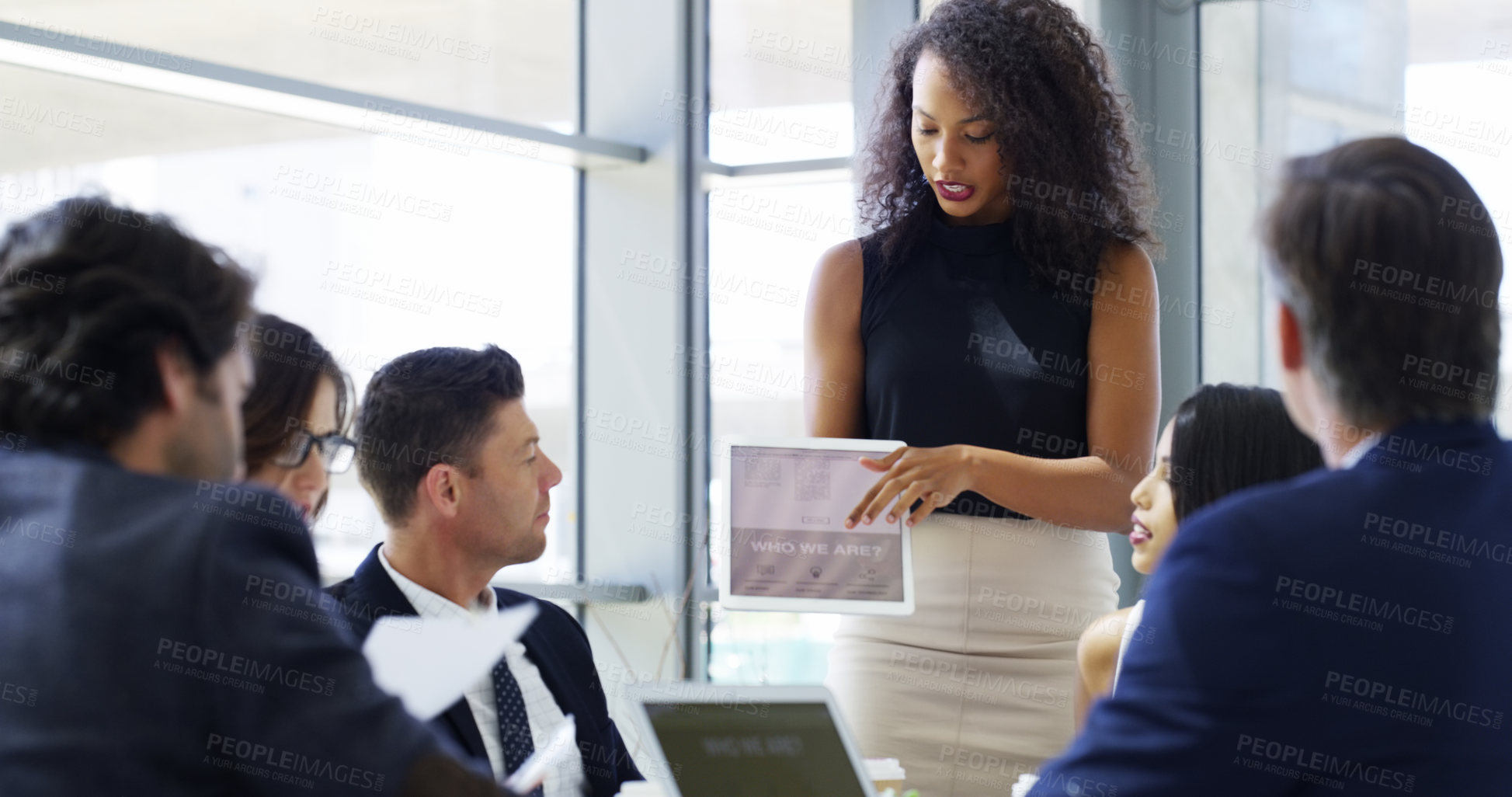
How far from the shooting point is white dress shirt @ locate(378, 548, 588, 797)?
2082 millimetres

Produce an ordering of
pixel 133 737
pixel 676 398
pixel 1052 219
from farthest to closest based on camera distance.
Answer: pixel 676 398 < pixel 1052 219 < pixel 133 737

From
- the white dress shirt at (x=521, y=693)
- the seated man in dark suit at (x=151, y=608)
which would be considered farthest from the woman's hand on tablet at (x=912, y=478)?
the seated man in dark suit at (x=151, y=608)

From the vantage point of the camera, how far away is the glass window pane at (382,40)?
4051mm

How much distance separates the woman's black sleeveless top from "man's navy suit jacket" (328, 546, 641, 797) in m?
0.70

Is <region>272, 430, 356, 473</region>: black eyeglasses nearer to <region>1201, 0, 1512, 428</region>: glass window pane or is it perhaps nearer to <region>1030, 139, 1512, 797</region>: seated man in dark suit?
<region>1030, 139, 1512, 797</region>: seated man in dark suit

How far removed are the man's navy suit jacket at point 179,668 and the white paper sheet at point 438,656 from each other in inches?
5.2

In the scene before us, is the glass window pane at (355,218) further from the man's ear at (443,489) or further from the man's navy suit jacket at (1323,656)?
the man's navy suit jacket at (1323,656)

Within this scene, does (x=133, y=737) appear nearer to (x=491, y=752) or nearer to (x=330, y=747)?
(x=330, y=747)

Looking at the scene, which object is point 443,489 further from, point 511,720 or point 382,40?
point 382,40

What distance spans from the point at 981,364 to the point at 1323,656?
1.47 m

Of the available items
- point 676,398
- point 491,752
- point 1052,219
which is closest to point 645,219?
point 676,398

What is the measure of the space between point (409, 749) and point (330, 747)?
60 mm

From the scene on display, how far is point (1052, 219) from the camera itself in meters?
Answer: 2.66

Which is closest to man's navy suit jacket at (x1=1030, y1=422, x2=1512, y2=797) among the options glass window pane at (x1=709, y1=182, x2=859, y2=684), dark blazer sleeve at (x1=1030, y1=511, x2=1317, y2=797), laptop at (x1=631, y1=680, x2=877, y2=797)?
dark blazer sleeve at (x1=1030, y1=511, x2=1317, y2=797)
